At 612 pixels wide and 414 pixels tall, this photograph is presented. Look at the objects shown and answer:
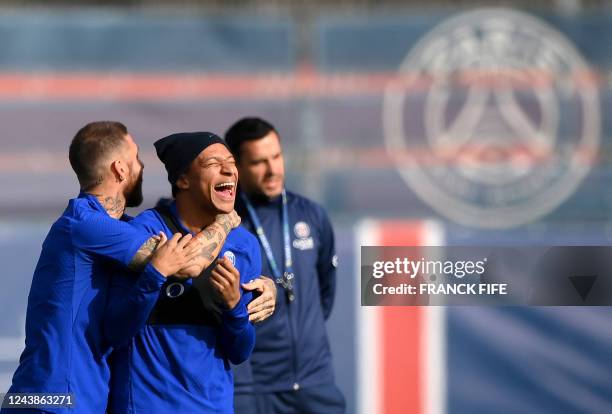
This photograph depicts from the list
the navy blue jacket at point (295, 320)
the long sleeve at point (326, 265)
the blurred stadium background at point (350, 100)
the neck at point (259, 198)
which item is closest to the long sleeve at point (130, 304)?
the navy blue jacket at point (295, 320)

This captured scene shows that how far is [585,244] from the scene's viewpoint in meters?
5.87

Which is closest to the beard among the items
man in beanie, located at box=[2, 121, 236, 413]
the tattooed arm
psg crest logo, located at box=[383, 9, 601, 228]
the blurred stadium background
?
man in beanie, located at box=[2, 121, 236, 413]

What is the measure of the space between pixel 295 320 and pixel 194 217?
1308 mm

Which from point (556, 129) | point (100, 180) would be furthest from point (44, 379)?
point (556, 129)

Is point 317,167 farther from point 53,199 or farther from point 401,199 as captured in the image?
point 53,199

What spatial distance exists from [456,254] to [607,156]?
6.30 feet

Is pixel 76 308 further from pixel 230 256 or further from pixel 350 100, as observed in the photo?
pixel 350 100

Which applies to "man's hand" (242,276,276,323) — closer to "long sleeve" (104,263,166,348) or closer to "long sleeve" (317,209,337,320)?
"long sleeve" (104,263,166,348)

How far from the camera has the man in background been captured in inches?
184

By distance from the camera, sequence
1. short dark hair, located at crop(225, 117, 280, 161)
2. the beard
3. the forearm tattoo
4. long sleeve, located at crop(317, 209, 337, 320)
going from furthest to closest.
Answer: long sleeve, located at crop(317, 209, 337, 320), short dark hair, located at crop(225, 117, 280, 161), the beard, the forearm tattoo

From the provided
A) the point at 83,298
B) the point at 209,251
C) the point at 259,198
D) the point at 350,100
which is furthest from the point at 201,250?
the point at 350,100

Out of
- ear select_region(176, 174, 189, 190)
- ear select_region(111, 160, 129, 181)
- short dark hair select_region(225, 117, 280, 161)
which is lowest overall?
ear select_region(176, 174, 189, 190)

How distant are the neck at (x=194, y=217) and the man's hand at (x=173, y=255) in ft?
0.57

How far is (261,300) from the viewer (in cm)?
357
